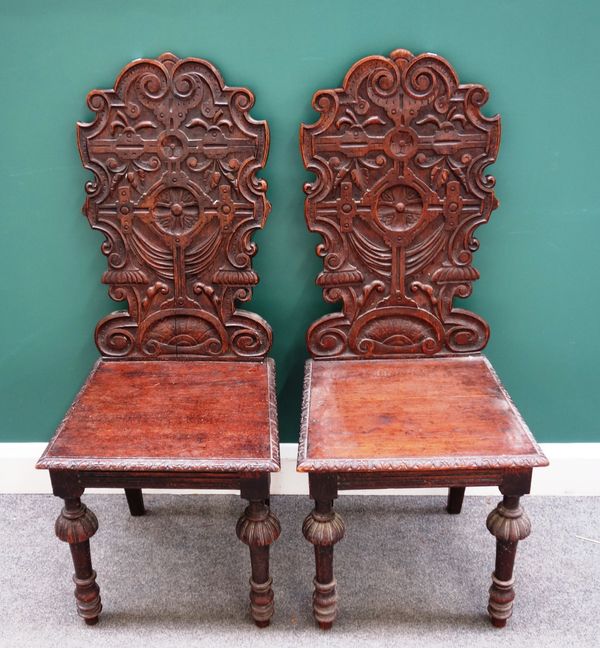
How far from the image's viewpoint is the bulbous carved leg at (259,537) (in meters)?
1.97

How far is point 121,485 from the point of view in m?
1.95

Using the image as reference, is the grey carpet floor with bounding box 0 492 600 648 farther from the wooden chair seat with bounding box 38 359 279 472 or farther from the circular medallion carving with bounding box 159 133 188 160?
the circular medallion carving with bounding box 159 133 188 160

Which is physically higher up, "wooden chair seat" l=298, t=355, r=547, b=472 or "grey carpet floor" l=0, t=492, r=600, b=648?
"wooden chair seat" l=298, t=355, r=547, b=472

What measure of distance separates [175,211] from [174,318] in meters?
0.31

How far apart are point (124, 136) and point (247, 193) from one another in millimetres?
361

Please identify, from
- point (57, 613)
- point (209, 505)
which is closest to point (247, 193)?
point (209, 505)

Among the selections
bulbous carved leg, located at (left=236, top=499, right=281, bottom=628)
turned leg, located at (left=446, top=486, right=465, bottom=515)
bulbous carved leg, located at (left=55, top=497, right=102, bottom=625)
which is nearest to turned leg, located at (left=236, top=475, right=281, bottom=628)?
bulbous carved leg, located at (left=236, top=499, right=281, bottom=628)

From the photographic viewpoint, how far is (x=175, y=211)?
2168mm

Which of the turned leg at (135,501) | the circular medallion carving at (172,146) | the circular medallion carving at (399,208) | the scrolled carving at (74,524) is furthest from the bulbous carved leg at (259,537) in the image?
the circular medallion carving at (172,146)

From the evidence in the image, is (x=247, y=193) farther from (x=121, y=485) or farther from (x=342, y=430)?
(x=121, y=485)

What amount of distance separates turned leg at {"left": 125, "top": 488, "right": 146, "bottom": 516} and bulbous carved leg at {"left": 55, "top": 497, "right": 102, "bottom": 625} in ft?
1.37

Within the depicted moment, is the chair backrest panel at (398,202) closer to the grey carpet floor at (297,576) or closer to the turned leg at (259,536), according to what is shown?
the turned leg at (259,536)

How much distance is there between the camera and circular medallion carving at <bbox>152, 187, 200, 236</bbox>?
2.17 m

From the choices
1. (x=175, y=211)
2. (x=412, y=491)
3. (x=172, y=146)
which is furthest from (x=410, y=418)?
(x=172, y=146)
